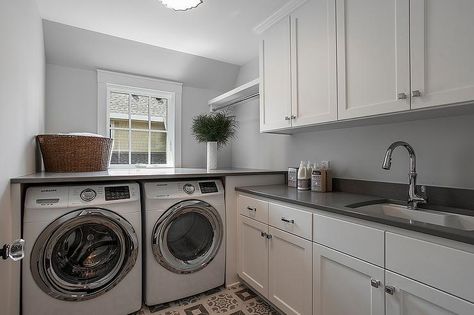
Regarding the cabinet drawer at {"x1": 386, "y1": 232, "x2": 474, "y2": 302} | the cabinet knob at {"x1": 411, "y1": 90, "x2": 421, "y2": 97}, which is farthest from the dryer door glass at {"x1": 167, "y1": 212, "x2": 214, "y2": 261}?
the cabinet knob at {"x1": 411, "y1": 90, "x2": 421, "y2": 97}

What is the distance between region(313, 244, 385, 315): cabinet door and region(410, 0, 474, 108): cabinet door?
31.2 inches

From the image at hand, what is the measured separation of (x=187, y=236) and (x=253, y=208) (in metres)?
0.59

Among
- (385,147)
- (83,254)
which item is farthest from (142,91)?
(385,147)

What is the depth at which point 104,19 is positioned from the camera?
81.5 inches

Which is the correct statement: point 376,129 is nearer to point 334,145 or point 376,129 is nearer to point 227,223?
point 334,145

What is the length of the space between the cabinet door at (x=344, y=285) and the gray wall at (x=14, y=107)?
1.53 meters

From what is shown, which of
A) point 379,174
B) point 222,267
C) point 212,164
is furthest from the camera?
point 212,164

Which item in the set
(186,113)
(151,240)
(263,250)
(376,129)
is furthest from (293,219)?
(186,113)

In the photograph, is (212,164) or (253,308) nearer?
(253,308)

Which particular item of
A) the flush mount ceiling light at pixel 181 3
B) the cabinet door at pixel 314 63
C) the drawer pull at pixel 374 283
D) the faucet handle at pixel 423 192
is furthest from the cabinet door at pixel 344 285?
the flush mount ceiling light at pixel 181 3

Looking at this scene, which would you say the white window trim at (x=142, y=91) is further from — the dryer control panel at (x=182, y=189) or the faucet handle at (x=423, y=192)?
the faucet handle at (x=423, y=192)

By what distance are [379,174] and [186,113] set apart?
228 centimetres

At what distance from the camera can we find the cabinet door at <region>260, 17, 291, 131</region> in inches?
Result: 73.3

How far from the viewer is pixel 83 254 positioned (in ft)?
5.24
